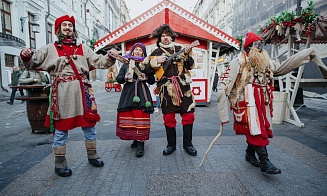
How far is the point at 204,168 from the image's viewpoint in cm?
298

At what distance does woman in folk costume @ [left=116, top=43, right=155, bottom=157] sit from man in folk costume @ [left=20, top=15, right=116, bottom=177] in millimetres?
644

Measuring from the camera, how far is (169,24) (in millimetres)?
7477

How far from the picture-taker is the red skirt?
11.6 ft

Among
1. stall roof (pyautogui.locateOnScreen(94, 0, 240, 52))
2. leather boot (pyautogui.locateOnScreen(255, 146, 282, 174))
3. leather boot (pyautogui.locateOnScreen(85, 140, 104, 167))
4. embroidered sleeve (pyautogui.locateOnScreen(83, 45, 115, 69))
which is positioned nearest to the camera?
leather boot (pyautogui.locateOnScreen(255, 146, 282, 174))

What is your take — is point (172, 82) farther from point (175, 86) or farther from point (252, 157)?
point (252, 157)

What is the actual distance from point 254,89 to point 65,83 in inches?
90.8

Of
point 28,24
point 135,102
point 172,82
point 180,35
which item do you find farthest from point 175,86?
point 28,24

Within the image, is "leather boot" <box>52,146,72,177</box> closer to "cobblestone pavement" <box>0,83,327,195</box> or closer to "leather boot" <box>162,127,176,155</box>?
"cobblestone pavement" <box>0,83,327,195</box>

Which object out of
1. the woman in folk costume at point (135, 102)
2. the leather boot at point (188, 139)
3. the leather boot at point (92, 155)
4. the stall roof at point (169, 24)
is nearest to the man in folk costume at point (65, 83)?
the leather boot at point (92, 155)

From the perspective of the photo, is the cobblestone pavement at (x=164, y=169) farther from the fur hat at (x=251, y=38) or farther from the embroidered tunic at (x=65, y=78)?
the fur hat at (x=251, y=38)

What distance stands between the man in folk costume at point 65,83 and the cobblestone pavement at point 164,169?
403 millimetres

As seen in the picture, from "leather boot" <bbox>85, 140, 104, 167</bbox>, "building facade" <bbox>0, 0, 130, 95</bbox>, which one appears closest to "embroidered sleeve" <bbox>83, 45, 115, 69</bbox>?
"leather boot" <bbox>85, 140, 104, 167</bbox>

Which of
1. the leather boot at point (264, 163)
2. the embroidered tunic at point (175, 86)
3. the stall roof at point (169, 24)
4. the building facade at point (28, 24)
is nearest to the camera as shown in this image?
the leather boot at point (264, 163)

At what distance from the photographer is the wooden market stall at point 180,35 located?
25.3ft
